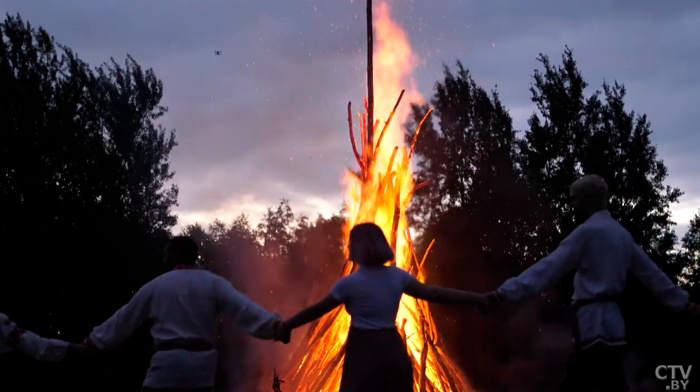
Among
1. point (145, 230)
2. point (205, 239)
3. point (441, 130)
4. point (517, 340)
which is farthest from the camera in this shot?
point (205, 239)

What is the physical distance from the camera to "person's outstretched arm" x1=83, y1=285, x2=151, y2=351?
17.6 feet

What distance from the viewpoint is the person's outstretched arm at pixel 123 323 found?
5355 millimetres

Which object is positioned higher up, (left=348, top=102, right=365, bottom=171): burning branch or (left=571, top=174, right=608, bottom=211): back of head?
(left=348, top=102, right=365, bottom=171): burning branch

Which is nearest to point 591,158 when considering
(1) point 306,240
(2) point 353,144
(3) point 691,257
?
(3) point 691,257

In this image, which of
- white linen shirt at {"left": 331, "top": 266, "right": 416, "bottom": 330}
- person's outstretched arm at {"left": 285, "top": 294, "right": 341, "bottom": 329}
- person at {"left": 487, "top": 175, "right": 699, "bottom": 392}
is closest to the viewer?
person at {"left": 487, "top": 175, "right": 699, "bottom": 392}

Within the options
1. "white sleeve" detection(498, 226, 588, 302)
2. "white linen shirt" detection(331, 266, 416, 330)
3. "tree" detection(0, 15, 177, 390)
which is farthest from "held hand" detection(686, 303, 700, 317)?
"tree" detection(0, 15, 177, 390)

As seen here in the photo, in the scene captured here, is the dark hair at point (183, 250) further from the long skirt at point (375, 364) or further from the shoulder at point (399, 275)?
the shoulder at point (399, 275)

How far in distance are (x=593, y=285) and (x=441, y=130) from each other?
21.5 metres

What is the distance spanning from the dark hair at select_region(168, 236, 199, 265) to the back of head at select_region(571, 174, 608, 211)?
8.93 ft

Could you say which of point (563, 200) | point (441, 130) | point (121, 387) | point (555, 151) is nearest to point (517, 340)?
point (563, 200)

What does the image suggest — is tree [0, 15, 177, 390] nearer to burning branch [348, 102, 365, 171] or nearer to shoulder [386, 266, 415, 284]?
burning branch [348, 102, 365, 171]

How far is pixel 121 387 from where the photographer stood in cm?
1998

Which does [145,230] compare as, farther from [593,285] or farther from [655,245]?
[593,285]

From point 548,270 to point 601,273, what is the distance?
0.35 meters
